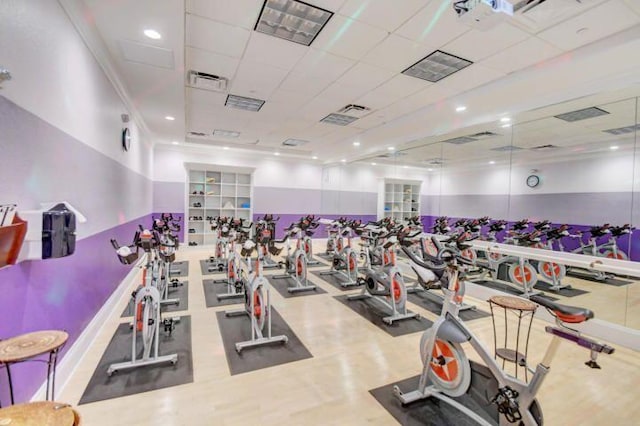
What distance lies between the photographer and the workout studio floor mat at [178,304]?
3.79 metres

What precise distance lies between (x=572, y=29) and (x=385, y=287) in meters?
3.23

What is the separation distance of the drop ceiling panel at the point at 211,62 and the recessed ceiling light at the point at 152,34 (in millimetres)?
374

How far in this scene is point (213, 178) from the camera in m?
8.92

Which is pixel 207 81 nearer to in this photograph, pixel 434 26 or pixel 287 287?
pixel 434 26

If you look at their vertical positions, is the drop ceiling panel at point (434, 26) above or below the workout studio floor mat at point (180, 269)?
above

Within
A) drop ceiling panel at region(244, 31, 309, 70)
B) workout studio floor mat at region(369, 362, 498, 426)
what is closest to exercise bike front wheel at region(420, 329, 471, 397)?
workout studio floor mat at region(369, 362, 498, 426)

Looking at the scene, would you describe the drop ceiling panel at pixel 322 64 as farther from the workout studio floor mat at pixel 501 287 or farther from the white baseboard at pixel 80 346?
the workout studio floor mat at pixel 501 287

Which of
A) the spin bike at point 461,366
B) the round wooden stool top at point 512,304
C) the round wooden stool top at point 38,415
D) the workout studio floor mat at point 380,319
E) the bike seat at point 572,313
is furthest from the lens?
the workout studio floor mat at point 380,319

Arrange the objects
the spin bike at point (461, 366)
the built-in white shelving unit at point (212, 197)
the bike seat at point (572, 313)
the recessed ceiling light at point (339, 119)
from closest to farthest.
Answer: the bike seat at point (572, 313), the spin bike at point (461, 366), the recessed ceiling light at point (339, 119), the built-in white shelving unit at point (212, 197)

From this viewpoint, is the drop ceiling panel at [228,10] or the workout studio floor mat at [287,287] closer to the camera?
the drop ceiling panel at [228,10]

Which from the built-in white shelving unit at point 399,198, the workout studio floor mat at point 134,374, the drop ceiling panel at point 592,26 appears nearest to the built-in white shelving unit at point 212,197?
the built-in white shelving unit at point 399,198

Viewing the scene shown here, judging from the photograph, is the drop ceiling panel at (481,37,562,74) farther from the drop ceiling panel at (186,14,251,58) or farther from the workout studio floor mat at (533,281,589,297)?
the workout studio floor mat at (533,281,589,297)

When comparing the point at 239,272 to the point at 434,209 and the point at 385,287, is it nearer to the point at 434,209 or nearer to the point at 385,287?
the point at 385,287

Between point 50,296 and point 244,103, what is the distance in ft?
12.1
